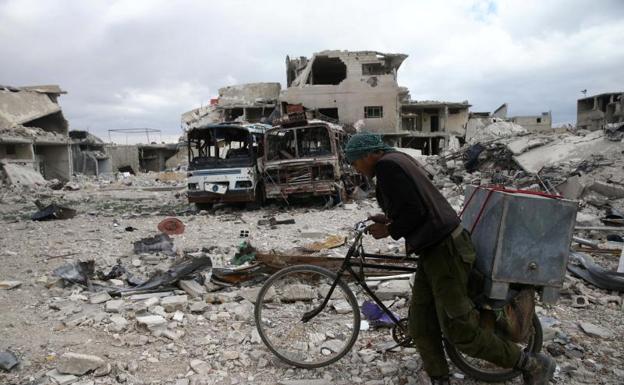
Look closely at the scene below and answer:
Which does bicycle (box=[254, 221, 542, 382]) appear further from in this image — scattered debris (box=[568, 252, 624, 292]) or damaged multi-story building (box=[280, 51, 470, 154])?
damaged multi-story building (box=[280, 51, 470, 154])

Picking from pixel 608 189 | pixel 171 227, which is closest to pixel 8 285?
pixel 171 227

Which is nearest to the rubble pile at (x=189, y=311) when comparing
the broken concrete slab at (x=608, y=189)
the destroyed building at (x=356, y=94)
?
the broken concrete slab at (x=608, y=189)

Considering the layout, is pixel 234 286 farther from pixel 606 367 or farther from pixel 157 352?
pixel 606 367

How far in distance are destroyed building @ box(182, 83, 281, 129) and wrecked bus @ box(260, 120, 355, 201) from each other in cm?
2552

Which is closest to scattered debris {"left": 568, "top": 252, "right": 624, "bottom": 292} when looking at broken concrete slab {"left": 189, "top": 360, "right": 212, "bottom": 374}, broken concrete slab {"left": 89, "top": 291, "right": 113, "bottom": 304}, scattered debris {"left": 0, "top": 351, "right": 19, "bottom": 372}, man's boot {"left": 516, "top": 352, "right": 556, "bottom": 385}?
man's boot {"left": 516, "top": 352, "right": 556, "bottom": 385}

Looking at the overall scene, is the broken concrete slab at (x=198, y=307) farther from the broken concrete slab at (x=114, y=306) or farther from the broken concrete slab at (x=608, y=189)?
the broken concrete slab at (x=608, y=189)

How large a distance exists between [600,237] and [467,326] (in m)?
5.95

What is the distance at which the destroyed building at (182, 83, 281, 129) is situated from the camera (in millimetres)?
Result: 37206

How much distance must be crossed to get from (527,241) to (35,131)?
30.7 m

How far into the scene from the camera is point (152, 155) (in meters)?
43.3

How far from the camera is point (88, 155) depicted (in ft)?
107

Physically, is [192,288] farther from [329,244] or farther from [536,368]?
[536,368]

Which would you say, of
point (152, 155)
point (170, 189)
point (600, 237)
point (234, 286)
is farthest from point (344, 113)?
point (234, 286)

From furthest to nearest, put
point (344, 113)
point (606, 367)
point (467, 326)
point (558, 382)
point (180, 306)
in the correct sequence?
point (344, 113) → point (180, 306) → point (606, 367) → point (558, 382) → point (467, 326)
